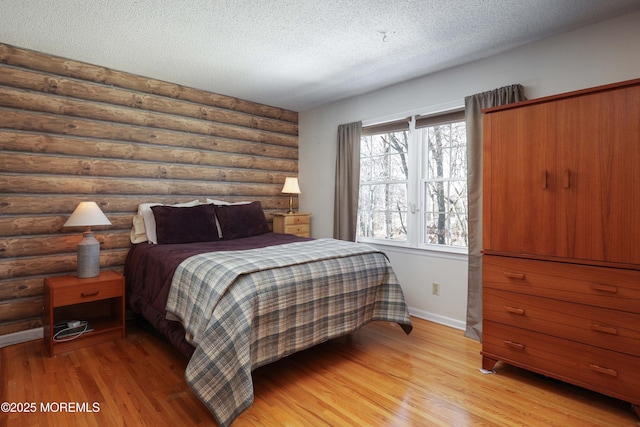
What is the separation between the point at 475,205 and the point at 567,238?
96 cm

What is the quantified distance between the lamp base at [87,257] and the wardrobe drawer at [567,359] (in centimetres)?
307

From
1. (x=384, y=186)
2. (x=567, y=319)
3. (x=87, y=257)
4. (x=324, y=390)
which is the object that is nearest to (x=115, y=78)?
(x=87, y=257)

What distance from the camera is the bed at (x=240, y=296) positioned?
182 cm

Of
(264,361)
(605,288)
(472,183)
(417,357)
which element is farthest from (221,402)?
(472,183)

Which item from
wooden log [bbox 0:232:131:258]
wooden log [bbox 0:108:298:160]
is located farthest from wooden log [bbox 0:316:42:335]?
wooden log [bbox 0:108:298:160]

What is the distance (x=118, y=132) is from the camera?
3297 mm

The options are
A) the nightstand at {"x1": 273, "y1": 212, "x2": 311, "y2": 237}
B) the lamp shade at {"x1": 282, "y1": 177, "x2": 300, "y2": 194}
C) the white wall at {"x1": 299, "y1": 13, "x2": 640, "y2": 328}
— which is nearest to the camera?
the white wall at {"x1": 299, "y1": 13, "x2": 640, "y2": 328}

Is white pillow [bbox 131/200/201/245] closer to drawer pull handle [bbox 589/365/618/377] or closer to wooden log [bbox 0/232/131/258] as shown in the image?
wooden log [bbox 0/232/131/258]

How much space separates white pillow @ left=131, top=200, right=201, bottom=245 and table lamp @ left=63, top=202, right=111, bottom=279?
0.43 metres

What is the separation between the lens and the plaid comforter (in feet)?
5.91

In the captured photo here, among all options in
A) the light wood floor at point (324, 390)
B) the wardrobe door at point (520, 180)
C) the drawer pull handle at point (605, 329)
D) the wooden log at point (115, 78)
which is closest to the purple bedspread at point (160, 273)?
the light wood floor at point (324, 390)

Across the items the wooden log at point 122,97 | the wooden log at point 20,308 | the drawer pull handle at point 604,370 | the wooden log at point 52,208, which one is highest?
the wooden log at point 122,97

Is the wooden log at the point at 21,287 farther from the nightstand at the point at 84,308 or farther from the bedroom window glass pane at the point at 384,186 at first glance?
the bedroom window glass pane at the point at 384,186

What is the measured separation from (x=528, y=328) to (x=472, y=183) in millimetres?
1271
